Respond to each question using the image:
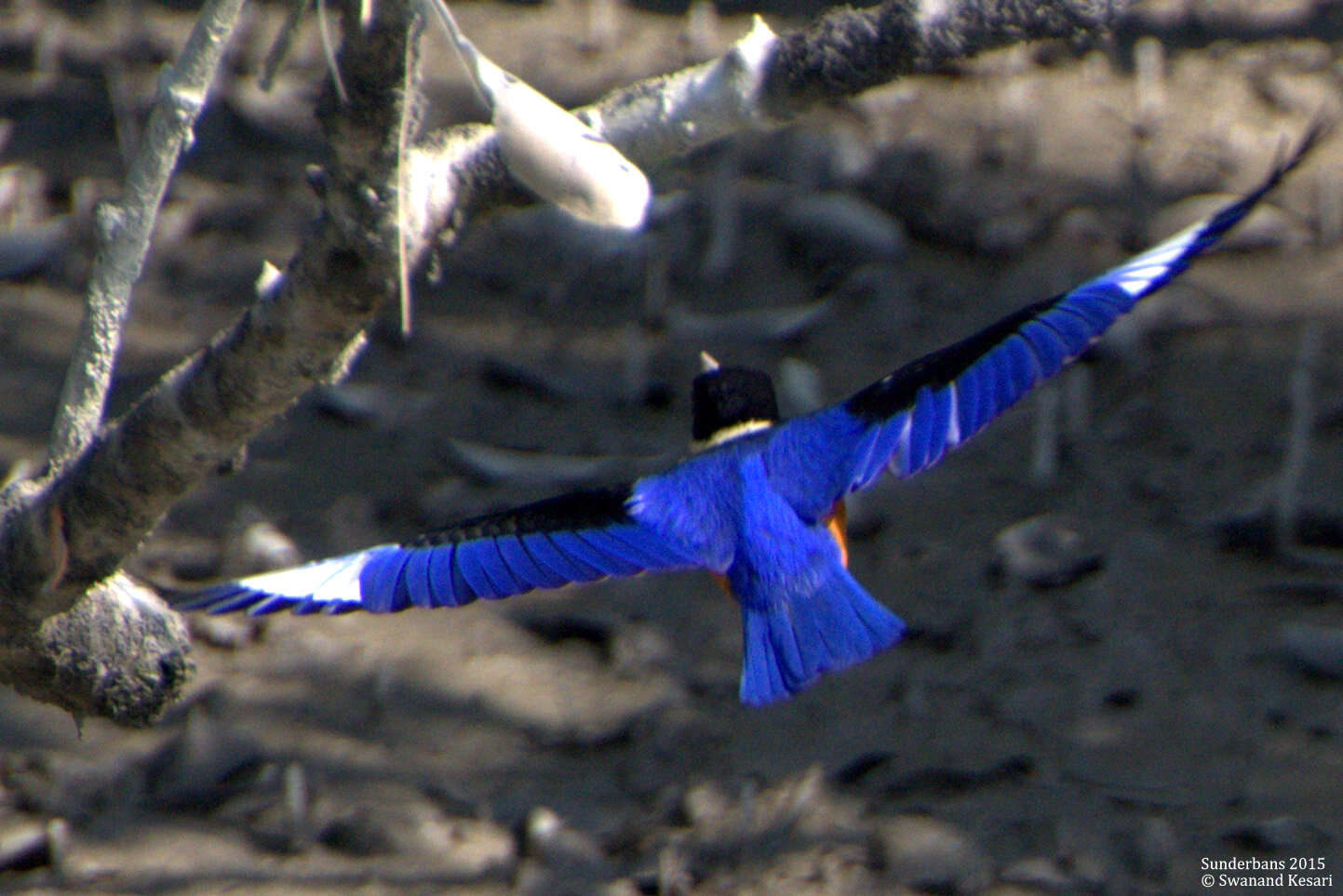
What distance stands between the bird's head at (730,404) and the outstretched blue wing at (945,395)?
23 cm

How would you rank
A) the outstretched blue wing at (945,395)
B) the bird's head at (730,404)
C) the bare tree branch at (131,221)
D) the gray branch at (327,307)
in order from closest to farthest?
the bare tree branch at (131,221) → the gray branch at (327,307) → the outstretched blue wing at (945,395) → the bird's head at (730,404)

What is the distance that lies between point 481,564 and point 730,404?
0.67 m

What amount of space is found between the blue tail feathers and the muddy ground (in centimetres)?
42

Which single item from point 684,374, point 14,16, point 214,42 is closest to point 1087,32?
point 214,42

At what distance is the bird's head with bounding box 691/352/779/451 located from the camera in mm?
2621

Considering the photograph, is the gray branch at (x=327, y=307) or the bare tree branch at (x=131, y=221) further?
the gray branch at (x=327, y=307)

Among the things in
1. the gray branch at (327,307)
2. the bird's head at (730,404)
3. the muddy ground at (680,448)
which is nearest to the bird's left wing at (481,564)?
the gray branch at (327,307)

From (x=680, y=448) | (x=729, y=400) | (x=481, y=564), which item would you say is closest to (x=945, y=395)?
(x=729, y=400)

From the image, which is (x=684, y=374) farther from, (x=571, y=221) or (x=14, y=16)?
(x=14, y=16)

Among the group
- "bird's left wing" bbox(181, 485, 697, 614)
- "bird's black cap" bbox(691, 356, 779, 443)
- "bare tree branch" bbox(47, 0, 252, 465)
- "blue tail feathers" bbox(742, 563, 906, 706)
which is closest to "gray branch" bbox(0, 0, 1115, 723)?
"bare tree branch" bbox(47, 0, 252, 465)

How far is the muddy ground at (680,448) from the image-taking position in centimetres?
251

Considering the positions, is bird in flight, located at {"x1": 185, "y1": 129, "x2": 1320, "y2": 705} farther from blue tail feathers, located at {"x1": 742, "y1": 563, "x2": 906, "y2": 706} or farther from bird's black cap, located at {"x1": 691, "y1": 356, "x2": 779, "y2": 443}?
bird's black cap, located at {"x1": 691, "y1": 356, "x2": 779, "y2": 443}

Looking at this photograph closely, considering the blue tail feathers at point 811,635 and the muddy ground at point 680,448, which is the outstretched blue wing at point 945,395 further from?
the muddy ground at point 680,448

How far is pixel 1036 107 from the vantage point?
4141mm
